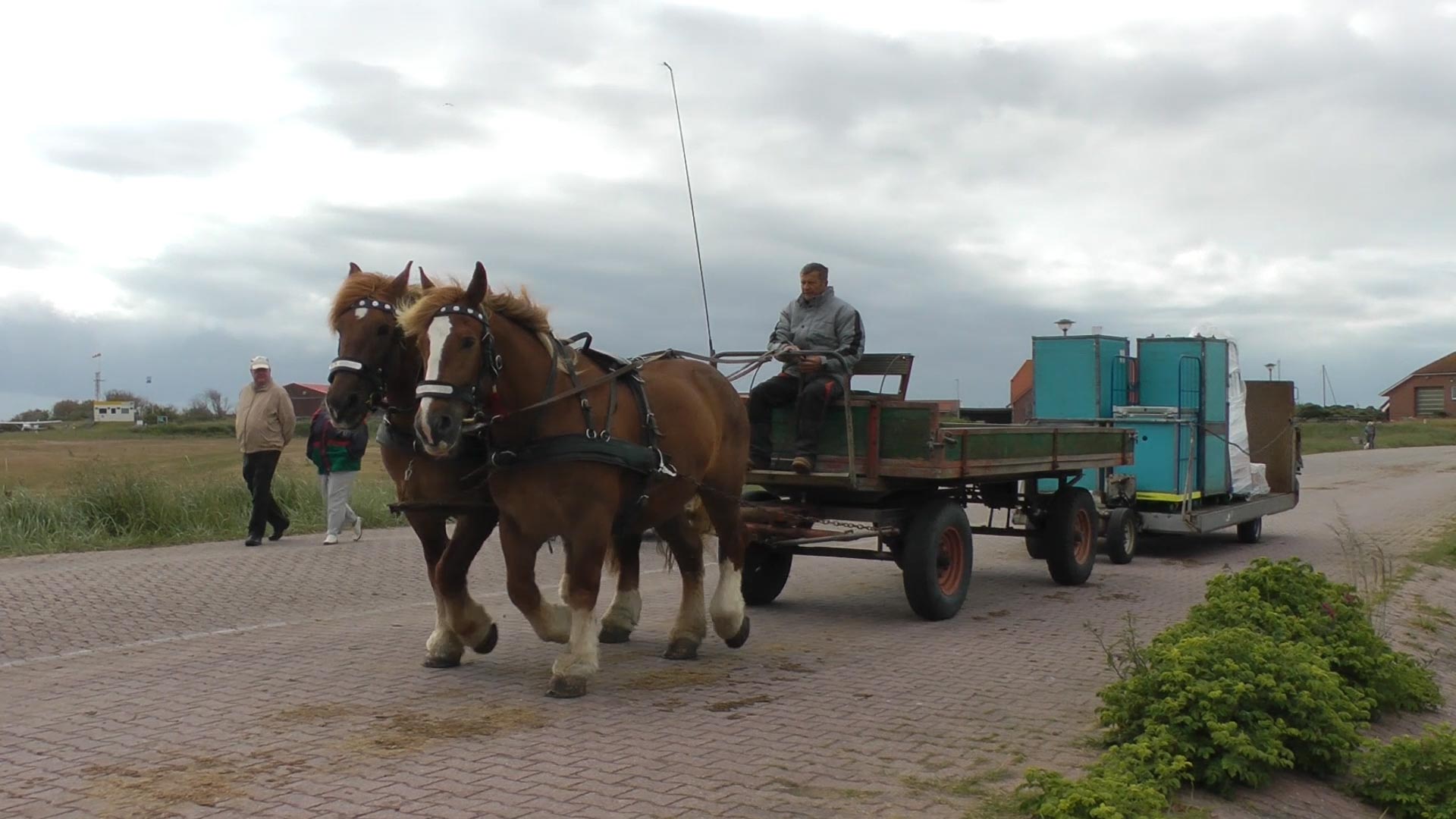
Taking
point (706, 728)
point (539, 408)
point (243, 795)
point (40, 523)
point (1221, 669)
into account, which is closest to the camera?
point (243, 795)

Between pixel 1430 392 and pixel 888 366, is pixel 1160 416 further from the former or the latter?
pixel 1430 392

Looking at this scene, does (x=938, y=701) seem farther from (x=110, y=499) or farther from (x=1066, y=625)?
(x=110, y=499)

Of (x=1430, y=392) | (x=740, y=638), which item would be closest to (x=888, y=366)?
(x=740, y=638)

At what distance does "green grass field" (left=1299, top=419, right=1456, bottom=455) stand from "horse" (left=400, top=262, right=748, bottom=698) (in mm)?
44031

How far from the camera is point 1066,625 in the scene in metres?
9.00

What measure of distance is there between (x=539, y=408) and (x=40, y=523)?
1029 centimetres

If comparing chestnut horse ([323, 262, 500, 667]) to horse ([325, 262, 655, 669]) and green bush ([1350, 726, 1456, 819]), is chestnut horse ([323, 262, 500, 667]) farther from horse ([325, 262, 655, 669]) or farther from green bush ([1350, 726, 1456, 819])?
green bush ([1350, 726, 1456, 819])

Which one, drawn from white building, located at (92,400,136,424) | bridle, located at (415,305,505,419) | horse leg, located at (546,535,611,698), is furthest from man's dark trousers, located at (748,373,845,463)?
white building, located at (92,400,136,424)

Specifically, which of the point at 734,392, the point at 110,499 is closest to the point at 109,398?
the point at 110,499

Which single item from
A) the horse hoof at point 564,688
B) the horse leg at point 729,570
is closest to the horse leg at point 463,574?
the horse hoof at point 564,688

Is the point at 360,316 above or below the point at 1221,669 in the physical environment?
above

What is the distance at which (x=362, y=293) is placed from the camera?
645 centimetres

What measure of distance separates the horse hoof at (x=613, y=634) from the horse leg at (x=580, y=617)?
1430mm

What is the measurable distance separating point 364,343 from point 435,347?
2.10 ft
